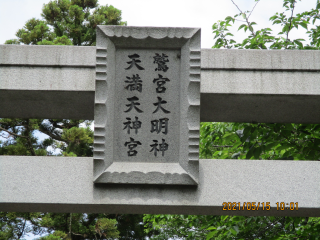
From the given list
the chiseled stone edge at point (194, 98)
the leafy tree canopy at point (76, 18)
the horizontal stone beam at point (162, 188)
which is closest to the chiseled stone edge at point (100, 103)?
the horizontal stone beam at point (162, 188)

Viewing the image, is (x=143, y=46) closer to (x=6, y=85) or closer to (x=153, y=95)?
(x=153, y=95)

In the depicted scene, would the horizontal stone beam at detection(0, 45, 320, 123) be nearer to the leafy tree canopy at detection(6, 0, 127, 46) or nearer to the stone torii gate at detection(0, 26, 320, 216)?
the stone torii gate at detection(0, 26, 320, 216)

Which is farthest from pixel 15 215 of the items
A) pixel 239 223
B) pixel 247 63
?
pixel 247 63

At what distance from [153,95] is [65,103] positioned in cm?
99

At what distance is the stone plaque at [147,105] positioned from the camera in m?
3.25

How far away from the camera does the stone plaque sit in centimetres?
325

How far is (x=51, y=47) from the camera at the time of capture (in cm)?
347

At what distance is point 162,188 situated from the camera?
128 inches

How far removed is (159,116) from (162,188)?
26.3 inches

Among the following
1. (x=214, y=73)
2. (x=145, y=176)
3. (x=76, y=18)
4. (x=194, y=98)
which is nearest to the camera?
(x=145, y=176)

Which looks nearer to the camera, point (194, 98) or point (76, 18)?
point (194, 98)
